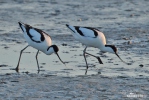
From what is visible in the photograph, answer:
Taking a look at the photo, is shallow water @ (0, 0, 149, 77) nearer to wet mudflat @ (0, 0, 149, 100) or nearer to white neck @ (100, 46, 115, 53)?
wet mudflat @ (0, 0, 149, 100)

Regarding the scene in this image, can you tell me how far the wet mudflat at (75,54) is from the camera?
29.0ft

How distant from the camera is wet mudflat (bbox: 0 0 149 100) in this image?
8.83 meters

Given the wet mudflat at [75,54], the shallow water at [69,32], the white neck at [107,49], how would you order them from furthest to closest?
the white neck at [107,49] → the shallow water at [69,32] → the wet mudflat at [75,54]

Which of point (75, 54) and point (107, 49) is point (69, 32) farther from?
point (107, 49)

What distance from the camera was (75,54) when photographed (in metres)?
11.6

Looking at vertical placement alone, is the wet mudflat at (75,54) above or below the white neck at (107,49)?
below

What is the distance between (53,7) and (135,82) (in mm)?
7825

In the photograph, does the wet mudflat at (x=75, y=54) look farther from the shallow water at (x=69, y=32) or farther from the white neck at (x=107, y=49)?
the white neck at (x=107, y=49)

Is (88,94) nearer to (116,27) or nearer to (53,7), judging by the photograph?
(116,27)

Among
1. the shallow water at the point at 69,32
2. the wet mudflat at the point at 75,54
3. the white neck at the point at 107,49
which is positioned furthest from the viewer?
the white neck at the point at 107,49

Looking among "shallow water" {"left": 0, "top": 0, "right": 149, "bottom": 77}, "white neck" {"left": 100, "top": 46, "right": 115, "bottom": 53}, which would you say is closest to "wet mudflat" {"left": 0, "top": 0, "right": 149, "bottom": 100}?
"shallow water" {"left": 0, "top": 0, "right": 149, "bottom": 77}

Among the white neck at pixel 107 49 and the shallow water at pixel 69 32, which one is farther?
the white neck at pixel 107 49

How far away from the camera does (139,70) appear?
33.8 ft

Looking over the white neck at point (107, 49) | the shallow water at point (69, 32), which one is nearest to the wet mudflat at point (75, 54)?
the shallow water at point (69, 32)
